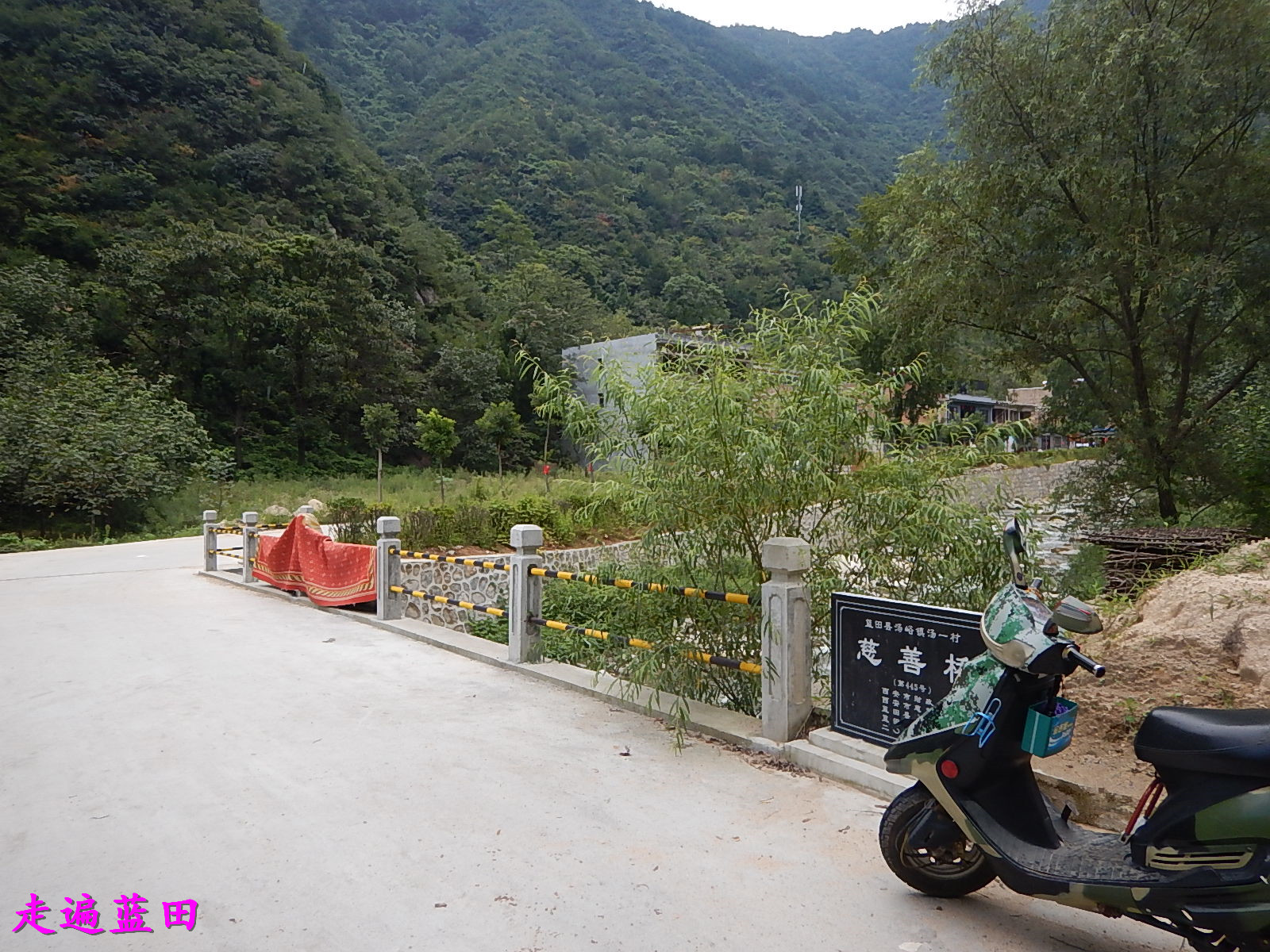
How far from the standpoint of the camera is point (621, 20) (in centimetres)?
11256

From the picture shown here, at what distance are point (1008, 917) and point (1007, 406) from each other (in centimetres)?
4628

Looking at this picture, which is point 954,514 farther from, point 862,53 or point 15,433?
point 862,53

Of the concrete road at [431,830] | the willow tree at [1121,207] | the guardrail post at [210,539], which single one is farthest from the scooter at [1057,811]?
the guardrail post at [210,539]

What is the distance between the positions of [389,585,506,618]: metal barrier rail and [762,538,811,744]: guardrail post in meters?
2.97

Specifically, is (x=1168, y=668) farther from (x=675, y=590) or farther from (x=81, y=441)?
(x=81, y=441)

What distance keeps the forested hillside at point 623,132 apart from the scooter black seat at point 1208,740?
3536 centimetres

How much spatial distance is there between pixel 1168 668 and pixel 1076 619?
8.26ft

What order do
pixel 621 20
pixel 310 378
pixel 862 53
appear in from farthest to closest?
1. pixel 862 53
2. pixel 621 20
3. pixel 310 378

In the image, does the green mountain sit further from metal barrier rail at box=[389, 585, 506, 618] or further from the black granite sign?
the black granite sign

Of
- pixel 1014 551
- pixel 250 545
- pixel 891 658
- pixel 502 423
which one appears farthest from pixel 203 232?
pixel 1014 551

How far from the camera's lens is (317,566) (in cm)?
1038

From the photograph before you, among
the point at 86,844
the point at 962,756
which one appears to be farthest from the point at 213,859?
the point at 962,756

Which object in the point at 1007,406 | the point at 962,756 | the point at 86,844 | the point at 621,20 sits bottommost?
the point at 86,844

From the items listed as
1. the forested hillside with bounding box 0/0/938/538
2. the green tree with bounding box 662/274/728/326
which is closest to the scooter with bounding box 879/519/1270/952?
the forested hillside with bounding box 0/0/938/538
